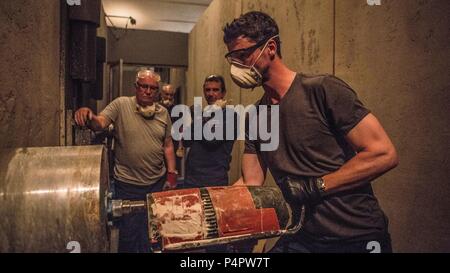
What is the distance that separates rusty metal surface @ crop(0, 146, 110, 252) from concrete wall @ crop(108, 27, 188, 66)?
575cm

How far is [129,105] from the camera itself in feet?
9.75

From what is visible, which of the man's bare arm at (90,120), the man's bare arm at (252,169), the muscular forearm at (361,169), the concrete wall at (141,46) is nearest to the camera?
the muscular forearm at (361,169)

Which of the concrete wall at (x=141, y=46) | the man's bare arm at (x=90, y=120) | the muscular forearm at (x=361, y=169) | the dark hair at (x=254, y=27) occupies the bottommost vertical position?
the muscular forearm at (x=361, y=169)

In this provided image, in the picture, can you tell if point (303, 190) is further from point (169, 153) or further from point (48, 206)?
point (169, 153)

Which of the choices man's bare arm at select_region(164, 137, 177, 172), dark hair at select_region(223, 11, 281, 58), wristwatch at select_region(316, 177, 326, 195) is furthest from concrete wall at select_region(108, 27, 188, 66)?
wristwatch at select_region(316, 177, 326, 195)

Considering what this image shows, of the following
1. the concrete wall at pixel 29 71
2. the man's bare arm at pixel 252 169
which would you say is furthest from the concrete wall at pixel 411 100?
the concrete wall at pixel 29 71

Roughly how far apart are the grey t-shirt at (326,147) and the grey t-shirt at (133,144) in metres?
1.68

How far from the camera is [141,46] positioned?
6449 mm

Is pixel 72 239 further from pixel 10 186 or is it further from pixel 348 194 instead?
pixel 348 194

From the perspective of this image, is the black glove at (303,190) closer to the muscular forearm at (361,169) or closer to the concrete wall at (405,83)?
the muscular forearm at (361,169)

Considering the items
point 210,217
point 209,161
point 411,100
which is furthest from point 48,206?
point 209,161

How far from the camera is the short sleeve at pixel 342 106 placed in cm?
136

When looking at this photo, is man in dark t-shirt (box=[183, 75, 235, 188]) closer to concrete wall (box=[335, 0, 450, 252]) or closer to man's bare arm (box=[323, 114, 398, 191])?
concrete wall (box=[335, 0, 450, 252])

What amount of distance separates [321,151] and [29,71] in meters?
1.35
